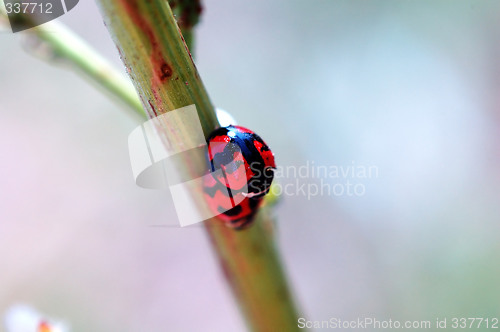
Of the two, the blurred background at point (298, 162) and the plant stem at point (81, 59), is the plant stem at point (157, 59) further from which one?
the blurred background at point (298, 162)

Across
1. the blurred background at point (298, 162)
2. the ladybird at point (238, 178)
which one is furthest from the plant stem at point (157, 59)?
the blurred background at point (298, 162)

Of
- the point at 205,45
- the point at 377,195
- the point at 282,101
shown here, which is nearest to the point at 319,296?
the point at 377,195

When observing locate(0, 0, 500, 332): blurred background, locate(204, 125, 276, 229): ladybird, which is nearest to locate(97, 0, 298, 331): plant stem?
locate(204, 125, 276, 229): ladybird

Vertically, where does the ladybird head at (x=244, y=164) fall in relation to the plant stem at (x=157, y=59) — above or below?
below

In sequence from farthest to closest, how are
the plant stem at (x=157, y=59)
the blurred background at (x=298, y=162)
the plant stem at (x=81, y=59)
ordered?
the blurred background at (x=298, y=162) < the plant stem at (x=81, y=59) < the plant stem at (x=157, y=59)

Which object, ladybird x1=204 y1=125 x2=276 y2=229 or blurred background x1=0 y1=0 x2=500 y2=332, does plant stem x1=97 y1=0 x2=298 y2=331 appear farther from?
blurred background x1=0 y1=0 x2=500 y2=332

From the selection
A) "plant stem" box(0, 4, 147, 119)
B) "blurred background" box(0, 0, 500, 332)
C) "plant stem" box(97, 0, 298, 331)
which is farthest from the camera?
"blurred background" box(0, 0, 500, 332)

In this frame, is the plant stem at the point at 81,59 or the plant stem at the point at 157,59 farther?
the plant stem at the point at 81,59

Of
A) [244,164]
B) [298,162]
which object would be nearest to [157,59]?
[244,164]
